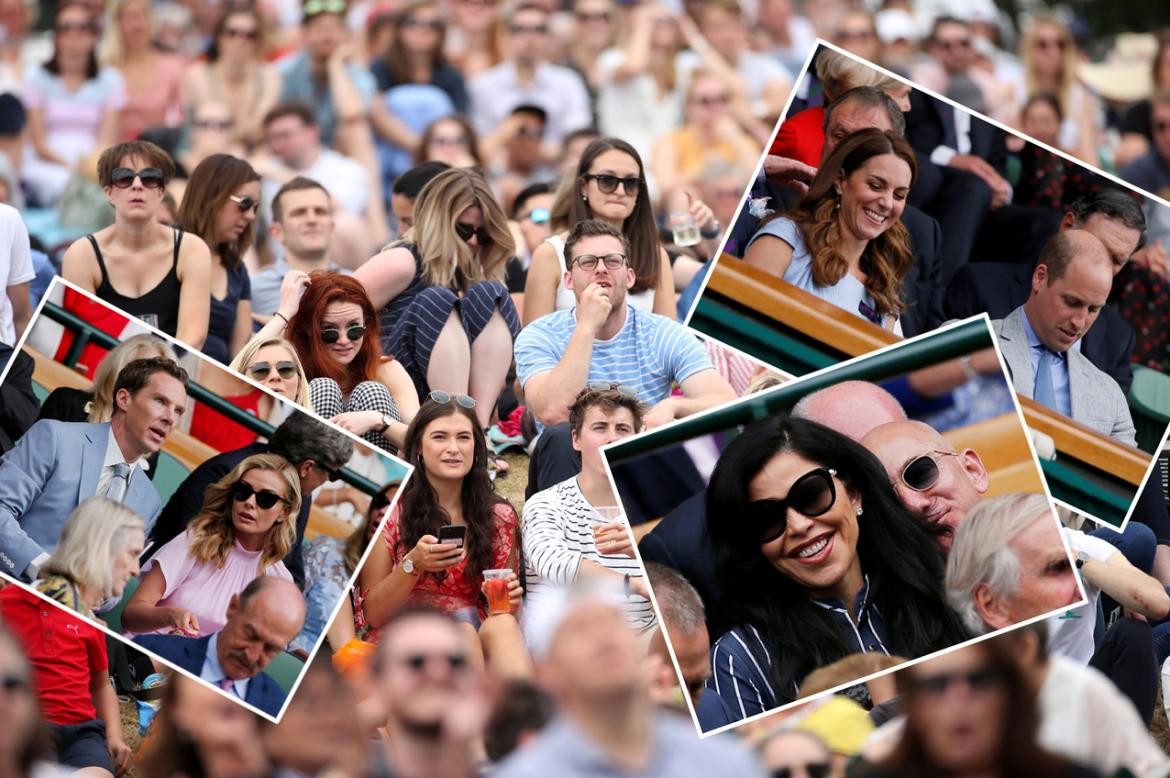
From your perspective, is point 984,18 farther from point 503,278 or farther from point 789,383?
point 789,383

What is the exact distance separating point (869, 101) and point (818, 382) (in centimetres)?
126

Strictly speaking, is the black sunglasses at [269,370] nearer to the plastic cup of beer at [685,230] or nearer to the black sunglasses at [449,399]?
the black sunglasses at [449,399]

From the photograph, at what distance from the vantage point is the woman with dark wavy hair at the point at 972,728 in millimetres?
3721

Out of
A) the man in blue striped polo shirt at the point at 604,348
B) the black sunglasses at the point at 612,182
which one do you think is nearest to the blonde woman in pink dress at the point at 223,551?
the man in blue striped polo shirt at the point at 604,348

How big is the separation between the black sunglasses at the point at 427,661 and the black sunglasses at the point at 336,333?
3024 mm

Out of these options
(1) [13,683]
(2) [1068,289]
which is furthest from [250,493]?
(2) [1068,289]

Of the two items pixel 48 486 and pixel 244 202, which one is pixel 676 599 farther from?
pixel 244 202

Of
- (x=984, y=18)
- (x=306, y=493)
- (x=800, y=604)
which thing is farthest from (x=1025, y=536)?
(x=984, y=18)

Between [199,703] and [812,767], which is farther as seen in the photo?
[199,703]

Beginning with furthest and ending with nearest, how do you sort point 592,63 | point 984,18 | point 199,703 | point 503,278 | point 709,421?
point 984,18 < point 592,63 < point 503,278 < point 709,421 < point 199,703

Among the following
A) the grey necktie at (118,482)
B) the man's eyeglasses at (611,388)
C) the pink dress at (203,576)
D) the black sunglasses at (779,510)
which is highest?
the man's eyeglasses at (611,388)

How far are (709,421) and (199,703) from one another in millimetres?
1567

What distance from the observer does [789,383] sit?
5.21m

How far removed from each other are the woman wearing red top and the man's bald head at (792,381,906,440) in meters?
1.12
